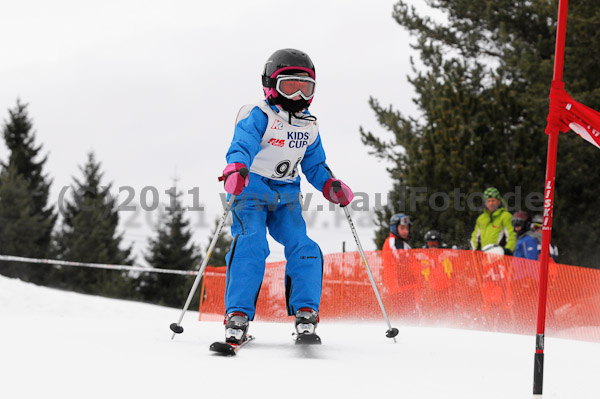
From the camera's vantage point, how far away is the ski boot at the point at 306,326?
432 centimetres

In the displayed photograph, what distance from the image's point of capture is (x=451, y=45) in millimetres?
17141

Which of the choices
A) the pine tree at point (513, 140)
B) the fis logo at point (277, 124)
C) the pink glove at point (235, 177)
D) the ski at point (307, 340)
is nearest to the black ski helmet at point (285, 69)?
the fis logo at point (277, 124)

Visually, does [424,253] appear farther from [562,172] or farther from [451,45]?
[451,45]

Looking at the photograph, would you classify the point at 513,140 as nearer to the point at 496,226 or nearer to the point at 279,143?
the point at 496,226

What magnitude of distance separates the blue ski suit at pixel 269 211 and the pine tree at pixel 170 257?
38.7 metres

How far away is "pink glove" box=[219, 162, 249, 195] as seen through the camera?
13.4 feet

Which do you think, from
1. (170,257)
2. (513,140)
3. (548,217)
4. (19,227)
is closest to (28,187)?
(19,227)

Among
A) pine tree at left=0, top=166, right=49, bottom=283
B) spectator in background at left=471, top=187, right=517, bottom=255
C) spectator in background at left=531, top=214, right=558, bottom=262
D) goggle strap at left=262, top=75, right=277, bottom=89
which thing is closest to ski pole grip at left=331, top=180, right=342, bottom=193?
goggle strap at left=262, top=75, right=277, bottom=89

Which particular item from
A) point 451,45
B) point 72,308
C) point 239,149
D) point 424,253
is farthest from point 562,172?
point 239,149

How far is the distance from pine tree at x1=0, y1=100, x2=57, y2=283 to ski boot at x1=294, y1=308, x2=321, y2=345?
122 ft

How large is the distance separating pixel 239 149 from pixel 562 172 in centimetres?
1133

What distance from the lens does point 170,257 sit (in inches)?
1766

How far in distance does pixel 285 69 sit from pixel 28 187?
43422 millimetres

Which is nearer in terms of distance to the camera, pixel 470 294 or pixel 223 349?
pixel 223 349
